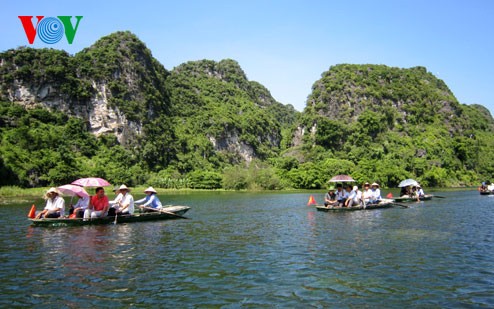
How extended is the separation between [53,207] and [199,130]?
114 metres

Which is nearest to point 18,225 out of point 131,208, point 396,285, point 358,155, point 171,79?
point 131,208

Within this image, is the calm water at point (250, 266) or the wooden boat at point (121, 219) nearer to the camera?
the calm water at point (250, 266)

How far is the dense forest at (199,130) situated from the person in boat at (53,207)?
142ft

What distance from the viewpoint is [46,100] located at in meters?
95.4

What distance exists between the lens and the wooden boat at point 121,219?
19969 mm

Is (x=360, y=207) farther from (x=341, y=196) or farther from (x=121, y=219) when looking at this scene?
(x=121, y=219)

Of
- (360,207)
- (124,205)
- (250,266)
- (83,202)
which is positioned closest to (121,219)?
(124,205)

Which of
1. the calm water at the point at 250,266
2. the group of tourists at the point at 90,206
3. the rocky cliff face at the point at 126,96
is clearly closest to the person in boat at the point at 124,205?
the group of tourists at the point at 90,206

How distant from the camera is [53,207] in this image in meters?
20.3

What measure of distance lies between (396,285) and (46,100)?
3944 inches

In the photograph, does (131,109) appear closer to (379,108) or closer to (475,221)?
(379,108)

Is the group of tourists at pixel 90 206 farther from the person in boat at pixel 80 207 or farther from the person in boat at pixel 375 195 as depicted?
the person in boat at pixel 375 195

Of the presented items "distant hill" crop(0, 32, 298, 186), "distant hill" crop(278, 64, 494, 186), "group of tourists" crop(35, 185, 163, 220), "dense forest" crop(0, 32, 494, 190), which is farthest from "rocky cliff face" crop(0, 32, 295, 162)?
"group of tourists" crop(35, 185, 163, 220)

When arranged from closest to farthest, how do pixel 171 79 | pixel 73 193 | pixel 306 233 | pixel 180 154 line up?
pixel 306 233, pixel 73 193, pixel 180 154, pixel 171 79
